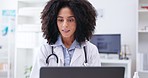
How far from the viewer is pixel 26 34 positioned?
3770mm

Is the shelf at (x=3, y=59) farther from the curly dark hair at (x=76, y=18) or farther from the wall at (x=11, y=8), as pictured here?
the curly dark hair at (x=76, y=18)

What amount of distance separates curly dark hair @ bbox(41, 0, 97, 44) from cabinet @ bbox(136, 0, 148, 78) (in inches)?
91.1

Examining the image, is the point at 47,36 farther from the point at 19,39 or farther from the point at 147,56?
the point at 19,39

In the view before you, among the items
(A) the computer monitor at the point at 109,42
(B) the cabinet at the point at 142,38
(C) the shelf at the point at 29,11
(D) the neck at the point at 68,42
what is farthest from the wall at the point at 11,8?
(D) the neck at the point at 68,42

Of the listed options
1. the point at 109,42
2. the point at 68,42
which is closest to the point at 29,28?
the point at 109,42

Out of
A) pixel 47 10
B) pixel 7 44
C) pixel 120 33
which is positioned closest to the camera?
pixel 47 10

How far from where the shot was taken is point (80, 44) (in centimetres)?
120

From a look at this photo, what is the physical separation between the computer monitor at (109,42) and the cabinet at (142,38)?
0.96 ft

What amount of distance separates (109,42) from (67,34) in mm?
2492

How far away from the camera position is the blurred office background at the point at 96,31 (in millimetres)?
3374

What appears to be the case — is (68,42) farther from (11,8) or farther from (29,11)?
(11,8)

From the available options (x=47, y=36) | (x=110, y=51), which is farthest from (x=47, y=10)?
(x=110, y=51)

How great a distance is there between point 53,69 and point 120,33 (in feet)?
9.88

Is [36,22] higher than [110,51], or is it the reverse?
[36,22]
